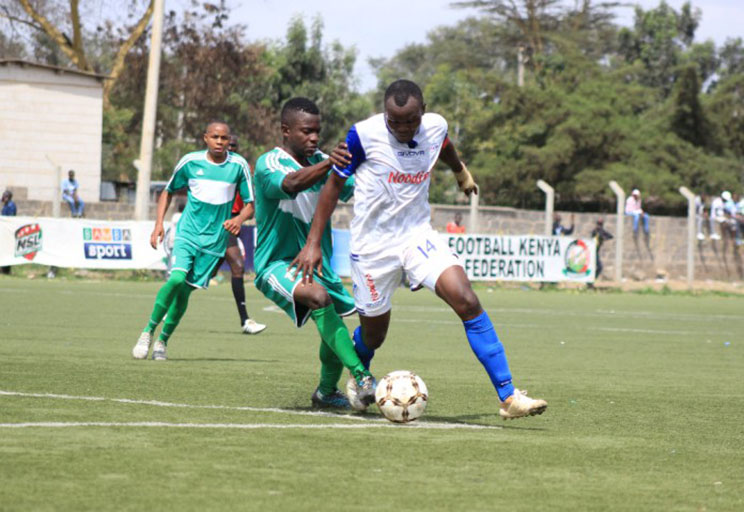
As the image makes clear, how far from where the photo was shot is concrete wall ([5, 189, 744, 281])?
3055 cm

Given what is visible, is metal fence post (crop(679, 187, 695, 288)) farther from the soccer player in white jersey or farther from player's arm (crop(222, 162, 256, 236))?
the soccer player in white jersey

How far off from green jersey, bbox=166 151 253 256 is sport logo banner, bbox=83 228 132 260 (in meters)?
14.5

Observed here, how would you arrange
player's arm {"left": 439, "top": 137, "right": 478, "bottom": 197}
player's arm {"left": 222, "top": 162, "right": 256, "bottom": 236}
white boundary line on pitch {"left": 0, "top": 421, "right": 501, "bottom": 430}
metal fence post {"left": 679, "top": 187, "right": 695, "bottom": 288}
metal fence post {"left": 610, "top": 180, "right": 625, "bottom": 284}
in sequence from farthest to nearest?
metal fence post {"left": 679, "top": 187, "right": 695, "bottom": 288}
metal fence post {"left": 610, "top": 180, "right": 625, "bottom": 284}
player's arm {"left": 222, "top": 162, "right": 256, "bottom": 236}
player's arm {"left": 439, "top": 137, "right": 478, "bottom": 197}
white boundary line on pitch {"left": 0, "top": 421, "right": 501, "bottom": 430}

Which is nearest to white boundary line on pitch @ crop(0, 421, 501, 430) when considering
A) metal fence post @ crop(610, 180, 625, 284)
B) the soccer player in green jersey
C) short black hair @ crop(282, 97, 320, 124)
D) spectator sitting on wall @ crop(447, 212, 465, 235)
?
short black hair @ crop(282, 97, 320, 124)

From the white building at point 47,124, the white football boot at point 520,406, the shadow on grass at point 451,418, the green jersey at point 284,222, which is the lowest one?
the shadow on grass at point 451,418

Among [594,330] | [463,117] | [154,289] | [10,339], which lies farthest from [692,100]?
[10,339]

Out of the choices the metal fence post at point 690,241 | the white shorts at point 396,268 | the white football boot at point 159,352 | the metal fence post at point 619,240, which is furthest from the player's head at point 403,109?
the metal fence post at point 690,241

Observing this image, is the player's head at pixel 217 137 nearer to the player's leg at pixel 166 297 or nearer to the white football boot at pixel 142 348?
the player's leg at pixel 166 297

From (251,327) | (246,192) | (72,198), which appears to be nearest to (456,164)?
(246,192)

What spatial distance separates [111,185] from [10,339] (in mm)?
30755

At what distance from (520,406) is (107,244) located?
1981cm

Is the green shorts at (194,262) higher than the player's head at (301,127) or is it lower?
lower

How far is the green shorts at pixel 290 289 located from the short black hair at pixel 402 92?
128cm

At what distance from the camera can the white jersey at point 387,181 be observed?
697 cm
